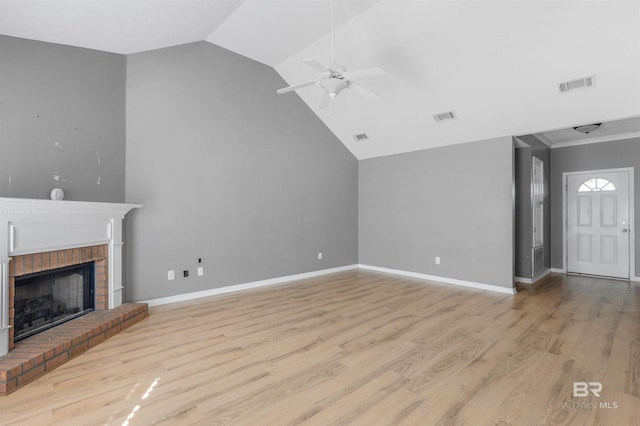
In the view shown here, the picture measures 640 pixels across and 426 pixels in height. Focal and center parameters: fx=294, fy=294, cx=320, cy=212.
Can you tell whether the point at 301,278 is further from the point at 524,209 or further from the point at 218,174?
the point at 524,209

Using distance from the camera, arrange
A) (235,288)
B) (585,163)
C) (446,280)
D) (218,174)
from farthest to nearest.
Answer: (585,163), (446,280), (235,288), (218,174)

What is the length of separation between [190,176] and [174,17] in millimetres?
1863

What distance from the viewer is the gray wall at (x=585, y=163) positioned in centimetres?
536

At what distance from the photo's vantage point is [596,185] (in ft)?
19.0

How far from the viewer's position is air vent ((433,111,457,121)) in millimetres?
4512

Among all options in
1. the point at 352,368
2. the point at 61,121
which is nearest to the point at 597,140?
the point at 352,368

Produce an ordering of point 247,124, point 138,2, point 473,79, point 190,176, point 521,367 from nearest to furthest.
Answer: point 521,367 < point 138,2 < point 473,79 < point 190,176 < point 247,124

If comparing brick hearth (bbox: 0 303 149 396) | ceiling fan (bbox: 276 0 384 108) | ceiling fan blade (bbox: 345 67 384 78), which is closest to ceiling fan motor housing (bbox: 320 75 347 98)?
ceiling fan (bbox: 276 0 384 108)

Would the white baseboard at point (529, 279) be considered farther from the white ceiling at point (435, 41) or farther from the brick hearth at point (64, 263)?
the brick hearth at point (64, 263)

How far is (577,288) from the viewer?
15.8ft

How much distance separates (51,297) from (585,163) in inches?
342

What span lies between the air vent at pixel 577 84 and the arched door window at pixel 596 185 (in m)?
3.39

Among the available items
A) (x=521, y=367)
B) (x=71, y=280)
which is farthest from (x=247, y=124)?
(x=521, y=367)

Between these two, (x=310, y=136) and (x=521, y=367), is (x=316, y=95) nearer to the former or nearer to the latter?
(x=310, y=136)
